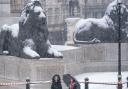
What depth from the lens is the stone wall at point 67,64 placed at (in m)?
20.5

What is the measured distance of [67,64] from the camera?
73.6ft

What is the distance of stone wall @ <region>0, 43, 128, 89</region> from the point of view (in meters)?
20.5

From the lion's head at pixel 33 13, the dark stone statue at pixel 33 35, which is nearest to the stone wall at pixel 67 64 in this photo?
the dark stone statue at pixel 33 35

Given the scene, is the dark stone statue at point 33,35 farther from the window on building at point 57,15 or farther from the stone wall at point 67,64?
the window on building at point 57,15

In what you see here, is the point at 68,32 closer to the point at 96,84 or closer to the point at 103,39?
the point at 103,39

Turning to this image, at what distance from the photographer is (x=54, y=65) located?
67.8ft

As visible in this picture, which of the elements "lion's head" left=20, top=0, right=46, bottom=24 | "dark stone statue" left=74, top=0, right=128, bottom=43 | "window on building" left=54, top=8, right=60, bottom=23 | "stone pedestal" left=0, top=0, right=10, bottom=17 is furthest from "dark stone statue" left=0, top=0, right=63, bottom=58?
"window on building" left=54, top=8, right=60, bottom=23

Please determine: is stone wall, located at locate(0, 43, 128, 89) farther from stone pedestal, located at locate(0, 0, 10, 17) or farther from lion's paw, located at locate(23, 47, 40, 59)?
stone pedestal, located at locate(0, 0, 10, 17)

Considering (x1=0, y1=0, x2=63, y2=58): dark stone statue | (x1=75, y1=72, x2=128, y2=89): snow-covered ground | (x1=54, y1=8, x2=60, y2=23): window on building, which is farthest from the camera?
(x1=54, y1=8, x2=60, y2=23): window on building

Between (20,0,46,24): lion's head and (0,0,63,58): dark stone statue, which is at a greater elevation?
Answer: (20,0,46,24): lion's head

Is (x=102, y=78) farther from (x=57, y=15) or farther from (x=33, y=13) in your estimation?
(x=57, y=15)

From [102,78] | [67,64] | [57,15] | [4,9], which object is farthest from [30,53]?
[57,15]

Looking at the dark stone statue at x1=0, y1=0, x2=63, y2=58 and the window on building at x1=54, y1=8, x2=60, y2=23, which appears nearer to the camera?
the dark stone statue at x1=0, y1=0, x2=63, y2=58

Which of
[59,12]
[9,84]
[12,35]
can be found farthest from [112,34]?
[59,12]
